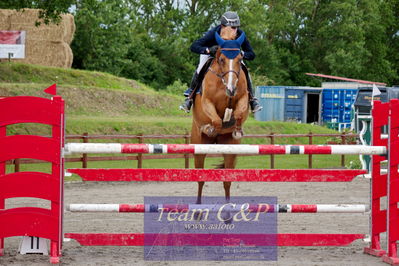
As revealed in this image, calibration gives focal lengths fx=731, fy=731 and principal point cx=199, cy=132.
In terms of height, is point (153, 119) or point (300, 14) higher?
point (300, 14)

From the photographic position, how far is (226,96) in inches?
351

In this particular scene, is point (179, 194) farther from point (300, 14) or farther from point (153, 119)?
point (300, 14)

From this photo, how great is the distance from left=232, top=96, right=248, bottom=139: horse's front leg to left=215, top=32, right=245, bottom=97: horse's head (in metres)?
0.26

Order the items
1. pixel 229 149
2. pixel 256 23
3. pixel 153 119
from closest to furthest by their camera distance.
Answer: pixel 229 149, pixel 153 119, pixel 256 23

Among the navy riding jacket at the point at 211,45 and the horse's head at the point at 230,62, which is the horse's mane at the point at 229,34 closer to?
the horse's head at the point at 230,62

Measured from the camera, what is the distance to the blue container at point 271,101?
4281cm

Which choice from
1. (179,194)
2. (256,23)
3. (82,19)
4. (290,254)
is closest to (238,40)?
(290,254)

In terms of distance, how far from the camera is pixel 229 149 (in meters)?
7.01

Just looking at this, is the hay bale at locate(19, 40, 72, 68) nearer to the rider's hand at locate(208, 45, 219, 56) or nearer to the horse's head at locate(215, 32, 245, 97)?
the rider's hand at locate(208, 45, 219, 56)

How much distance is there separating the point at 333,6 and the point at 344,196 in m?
49.8

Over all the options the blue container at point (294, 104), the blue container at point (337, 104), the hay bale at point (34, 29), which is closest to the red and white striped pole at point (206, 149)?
the hay bale at point (34, 29)

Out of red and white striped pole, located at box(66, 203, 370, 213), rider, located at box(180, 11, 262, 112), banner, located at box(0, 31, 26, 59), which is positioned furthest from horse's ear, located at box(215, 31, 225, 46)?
banner, located at box(0, 31, 26, 59)

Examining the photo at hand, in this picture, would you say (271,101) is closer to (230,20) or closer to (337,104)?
(337,104)

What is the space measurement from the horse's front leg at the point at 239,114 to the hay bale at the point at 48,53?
95.3 ft
